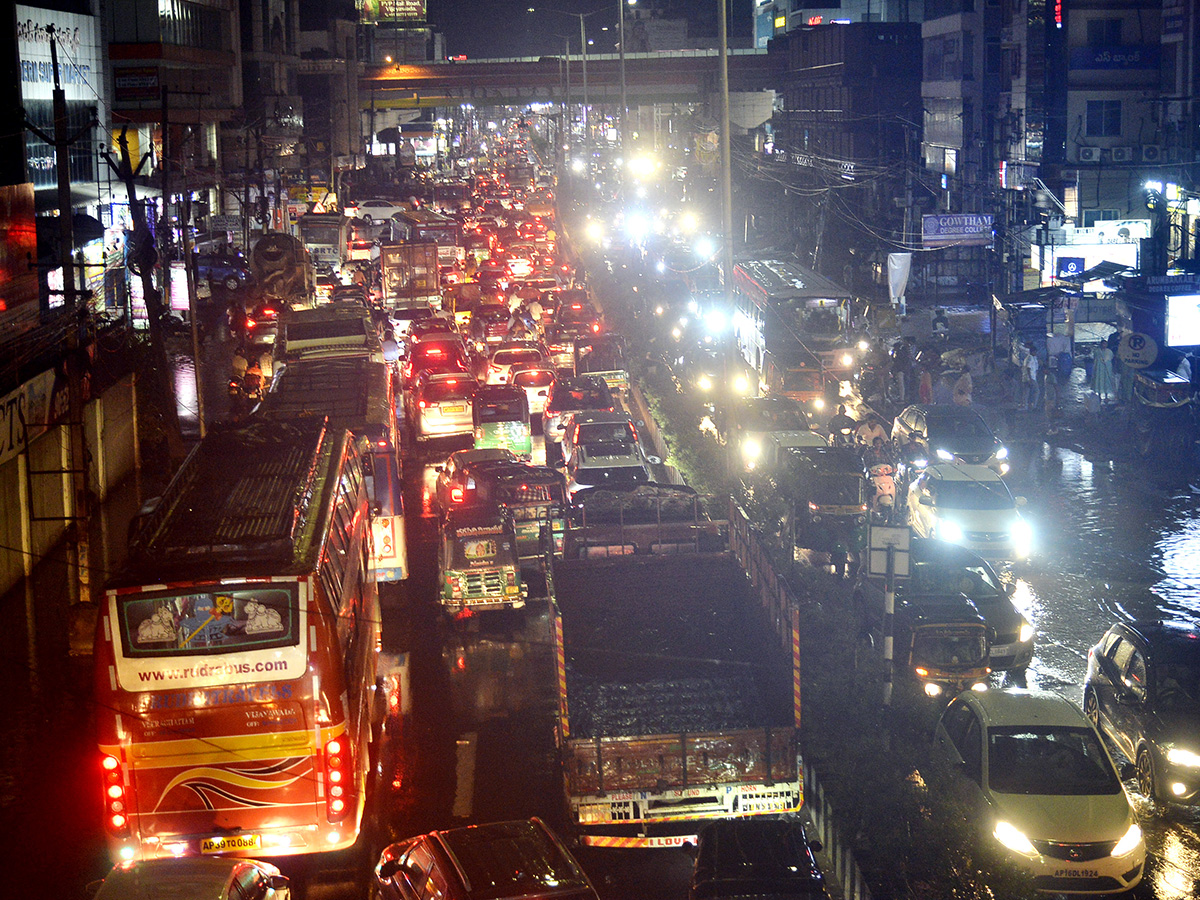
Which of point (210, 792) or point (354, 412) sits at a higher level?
point (354, 412)

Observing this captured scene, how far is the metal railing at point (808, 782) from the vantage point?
10781mm

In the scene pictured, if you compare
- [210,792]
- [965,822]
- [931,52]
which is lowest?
[965,822]

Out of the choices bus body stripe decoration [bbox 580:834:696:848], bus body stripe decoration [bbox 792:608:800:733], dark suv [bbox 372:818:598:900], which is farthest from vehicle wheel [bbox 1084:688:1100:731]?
dark suv [bbox 372:818:598:900]

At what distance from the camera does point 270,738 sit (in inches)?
422

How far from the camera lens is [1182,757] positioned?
12227 mm

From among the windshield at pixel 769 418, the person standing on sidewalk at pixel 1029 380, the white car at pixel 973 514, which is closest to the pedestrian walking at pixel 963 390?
the person standing on sidewalk at pixel 1029 380

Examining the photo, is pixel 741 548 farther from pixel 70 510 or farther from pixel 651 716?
pixel 70 510

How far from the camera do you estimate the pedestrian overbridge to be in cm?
8781

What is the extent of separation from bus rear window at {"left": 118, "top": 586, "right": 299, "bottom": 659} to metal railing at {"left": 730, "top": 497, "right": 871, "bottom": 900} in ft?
15.0

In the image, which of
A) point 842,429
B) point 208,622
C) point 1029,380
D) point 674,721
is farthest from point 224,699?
point 1029,380

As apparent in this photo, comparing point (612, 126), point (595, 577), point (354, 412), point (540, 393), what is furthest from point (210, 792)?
point (612, 126)

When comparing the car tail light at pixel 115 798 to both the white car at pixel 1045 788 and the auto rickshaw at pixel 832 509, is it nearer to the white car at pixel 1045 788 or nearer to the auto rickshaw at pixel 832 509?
the white car at pixel 1045 788

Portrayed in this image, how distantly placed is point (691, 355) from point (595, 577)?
22.9 m

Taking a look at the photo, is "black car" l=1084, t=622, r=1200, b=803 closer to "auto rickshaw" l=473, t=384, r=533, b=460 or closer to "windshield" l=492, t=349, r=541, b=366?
"auto rickshaw" l=473, t=384, r=533, b=460
